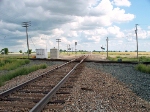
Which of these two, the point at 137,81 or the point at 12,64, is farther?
the point at 12,64

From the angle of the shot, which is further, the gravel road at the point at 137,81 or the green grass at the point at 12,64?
the green grass at the point at 12,64

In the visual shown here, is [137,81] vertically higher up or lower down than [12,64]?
lower down

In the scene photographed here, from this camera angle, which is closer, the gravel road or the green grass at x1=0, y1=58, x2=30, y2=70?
the gravel road

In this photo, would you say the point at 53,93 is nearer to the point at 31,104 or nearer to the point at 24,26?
the point at 31,104

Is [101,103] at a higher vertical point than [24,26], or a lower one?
lower

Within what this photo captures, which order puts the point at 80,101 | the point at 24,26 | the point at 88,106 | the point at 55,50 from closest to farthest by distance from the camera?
the point at 88,106 < the point at 80,101 < the point at 55,50 < the point at 24,26

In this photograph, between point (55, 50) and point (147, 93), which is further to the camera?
point (55, 50)

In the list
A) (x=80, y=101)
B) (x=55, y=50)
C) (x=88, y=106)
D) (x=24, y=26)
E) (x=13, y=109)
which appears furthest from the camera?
(x=24, y=26)

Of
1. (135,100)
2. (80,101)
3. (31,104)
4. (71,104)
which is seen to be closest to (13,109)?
(31,104)

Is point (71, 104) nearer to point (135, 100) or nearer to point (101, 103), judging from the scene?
point (101, 103)

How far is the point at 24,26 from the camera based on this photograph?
54.4 meters

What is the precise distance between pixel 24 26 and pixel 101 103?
51043 millimetres

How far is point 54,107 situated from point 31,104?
634 millimetres

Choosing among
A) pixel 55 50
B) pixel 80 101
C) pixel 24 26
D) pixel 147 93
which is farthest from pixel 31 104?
pixel 24 26
